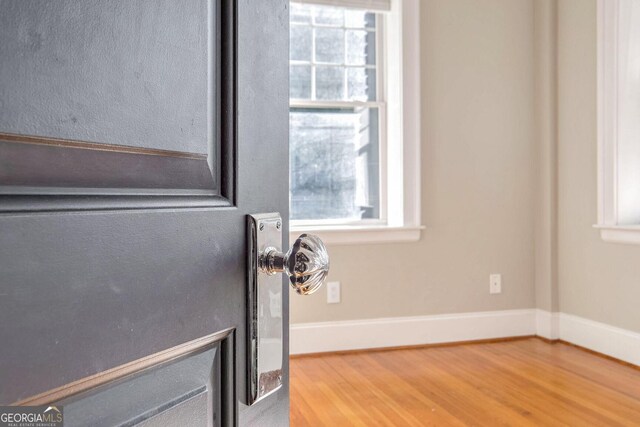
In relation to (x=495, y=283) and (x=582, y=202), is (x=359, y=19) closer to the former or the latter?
(x=582, y=202)

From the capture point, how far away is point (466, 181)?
3.42 m

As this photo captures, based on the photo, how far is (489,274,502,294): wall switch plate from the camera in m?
3.46

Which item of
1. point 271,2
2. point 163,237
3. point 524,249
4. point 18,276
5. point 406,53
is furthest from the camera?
point 524,249

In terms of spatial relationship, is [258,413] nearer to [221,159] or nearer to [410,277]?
[221,159]

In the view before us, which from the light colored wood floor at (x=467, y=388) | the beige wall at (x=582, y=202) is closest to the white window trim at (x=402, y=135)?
the light colored wood floor at (x=467, y=388)

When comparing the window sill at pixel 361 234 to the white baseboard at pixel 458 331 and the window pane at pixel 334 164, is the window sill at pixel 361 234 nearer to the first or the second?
the window pane at pixel 334 164

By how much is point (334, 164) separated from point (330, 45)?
70 cm

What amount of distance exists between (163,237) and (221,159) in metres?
0.11

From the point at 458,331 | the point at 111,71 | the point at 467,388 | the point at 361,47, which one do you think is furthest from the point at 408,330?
the point at 111,71

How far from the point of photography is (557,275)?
345 cm

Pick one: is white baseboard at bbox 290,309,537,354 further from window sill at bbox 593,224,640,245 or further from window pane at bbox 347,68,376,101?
window pane at bbox 347,68,376,101

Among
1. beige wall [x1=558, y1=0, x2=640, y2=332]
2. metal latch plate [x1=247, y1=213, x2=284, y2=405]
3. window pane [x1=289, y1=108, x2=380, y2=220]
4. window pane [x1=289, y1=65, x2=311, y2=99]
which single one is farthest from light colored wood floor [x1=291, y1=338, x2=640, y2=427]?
metal latch plate [x1=247, y1=213, x2=284, y2=405]

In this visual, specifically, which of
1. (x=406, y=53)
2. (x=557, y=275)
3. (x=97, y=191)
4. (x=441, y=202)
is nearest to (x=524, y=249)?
(x=557, y=275)

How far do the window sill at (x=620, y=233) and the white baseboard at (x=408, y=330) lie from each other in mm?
707
